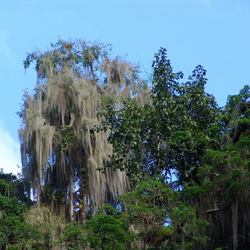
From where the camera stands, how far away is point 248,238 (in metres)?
13.6

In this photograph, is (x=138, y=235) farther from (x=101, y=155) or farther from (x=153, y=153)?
(x=101, y=155)

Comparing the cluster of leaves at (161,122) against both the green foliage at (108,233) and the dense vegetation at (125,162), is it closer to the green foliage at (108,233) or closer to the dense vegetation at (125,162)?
the dense vegetation at (125,162)

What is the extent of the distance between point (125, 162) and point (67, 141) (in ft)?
17.3

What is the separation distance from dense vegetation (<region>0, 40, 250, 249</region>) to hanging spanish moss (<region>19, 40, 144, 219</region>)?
0.04 meters

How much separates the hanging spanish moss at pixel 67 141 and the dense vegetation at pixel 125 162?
0.12ft

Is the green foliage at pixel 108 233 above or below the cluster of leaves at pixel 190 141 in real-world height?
below

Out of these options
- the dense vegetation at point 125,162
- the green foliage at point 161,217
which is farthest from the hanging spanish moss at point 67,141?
the green foliage at point 161,217

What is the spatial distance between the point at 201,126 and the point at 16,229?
5490mm

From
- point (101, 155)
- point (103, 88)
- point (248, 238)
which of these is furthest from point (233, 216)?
point (103, 88)

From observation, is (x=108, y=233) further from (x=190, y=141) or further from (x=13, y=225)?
(x=13, y=225)

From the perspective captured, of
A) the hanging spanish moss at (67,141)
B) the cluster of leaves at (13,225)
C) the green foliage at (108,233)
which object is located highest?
the hanging spanish moss at (67,141)

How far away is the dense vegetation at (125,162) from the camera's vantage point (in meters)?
12.8

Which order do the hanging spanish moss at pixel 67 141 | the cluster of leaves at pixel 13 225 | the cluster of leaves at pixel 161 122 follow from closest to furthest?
the cluster of leaves at pixel 161 122
the cluster of leaves at pixel 13 225
the hanging spanish moss at pixel 67 141

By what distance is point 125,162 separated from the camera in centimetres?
1556
